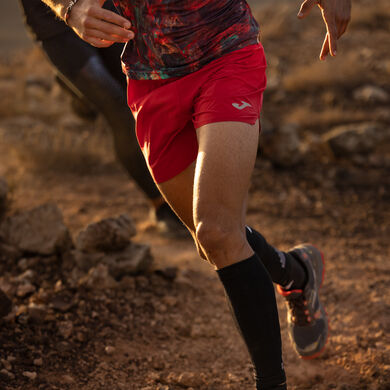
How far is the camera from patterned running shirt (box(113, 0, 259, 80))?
1.70m

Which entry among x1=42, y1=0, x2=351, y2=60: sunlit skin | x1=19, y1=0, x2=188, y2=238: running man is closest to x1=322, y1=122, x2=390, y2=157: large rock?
x1=19, y1=0, x2=188, y2=238: running man

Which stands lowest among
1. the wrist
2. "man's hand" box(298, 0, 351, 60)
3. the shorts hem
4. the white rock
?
the white rock

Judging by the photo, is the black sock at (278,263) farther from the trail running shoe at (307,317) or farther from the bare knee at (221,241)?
the bare knee at (221,241)

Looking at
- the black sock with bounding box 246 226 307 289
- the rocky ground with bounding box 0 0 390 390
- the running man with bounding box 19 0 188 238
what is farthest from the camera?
the running man with bounding box 19 0 188 238

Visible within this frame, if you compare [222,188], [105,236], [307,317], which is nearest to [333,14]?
[222,188]

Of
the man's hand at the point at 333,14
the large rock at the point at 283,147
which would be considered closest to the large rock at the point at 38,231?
the man's hand at the point at 333,14

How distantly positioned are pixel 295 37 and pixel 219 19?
8724mm

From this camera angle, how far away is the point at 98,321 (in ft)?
8.30

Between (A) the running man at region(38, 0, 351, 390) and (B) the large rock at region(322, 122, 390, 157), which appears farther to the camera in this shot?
(B) the large rock at region(322, 122, 390, 157)

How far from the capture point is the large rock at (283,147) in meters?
4.82

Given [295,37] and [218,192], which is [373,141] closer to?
[218,192]

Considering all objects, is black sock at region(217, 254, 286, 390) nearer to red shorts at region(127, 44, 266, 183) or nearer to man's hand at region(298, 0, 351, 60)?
red shorts at region(127, 44, 266, 183)

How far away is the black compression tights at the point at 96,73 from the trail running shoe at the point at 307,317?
4.08 ft

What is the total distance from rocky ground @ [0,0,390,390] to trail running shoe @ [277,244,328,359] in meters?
0.08
